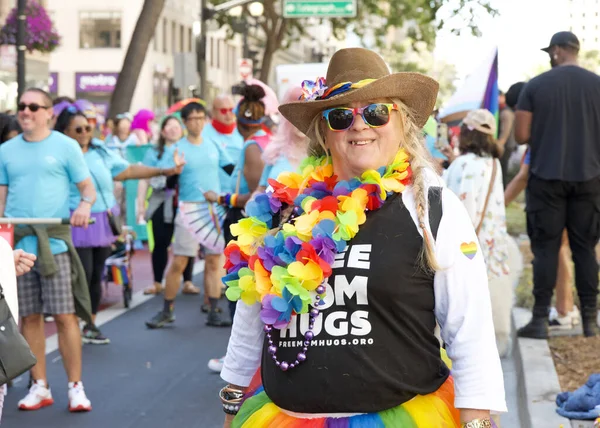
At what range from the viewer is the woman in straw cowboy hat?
3.22 meters

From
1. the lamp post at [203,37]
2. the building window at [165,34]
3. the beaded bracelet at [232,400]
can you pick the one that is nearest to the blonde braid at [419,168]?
the beaded bracelet at [232,400]

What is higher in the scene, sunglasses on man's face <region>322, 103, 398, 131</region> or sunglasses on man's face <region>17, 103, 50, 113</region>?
sunglasses on man's face <region>322, 103, 398, 131</region>

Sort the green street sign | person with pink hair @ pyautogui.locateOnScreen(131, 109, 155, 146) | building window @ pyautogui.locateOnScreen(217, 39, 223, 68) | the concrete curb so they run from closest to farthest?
the concrete curb → person with pink hair @ pyautogui.locateOnScreen(131, 109, 155, 146) → the green street sign → building window @ pyautogui.locateOnScreen(217, 39, 223, 68)

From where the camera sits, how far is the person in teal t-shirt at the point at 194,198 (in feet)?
34.2

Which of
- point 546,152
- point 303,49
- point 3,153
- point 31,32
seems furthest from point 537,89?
point 303,49

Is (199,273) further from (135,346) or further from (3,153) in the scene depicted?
(3,153)

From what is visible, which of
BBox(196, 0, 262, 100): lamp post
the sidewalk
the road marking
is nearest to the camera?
the sidewalk

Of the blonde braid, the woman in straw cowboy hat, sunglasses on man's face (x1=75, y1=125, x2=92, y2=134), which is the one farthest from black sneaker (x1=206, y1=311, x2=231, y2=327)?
the blonde braid

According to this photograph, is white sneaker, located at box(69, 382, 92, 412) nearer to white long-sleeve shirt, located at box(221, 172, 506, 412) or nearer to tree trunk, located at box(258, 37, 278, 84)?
white long-sleeve shirt, located at box(221, 172, 506, 412)

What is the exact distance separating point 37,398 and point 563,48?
4561 millimetres

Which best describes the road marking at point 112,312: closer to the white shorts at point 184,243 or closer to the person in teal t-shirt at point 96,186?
the person in teal t-shirt at point 96,186

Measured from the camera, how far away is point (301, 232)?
11.2 feet

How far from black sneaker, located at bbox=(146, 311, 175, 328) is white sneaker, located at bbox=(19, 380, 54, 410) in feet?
9.87

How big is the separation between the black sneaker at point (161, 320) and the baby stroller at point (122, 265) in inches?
39.7
